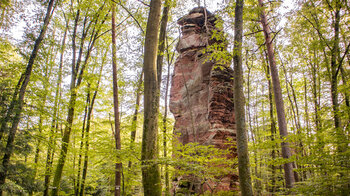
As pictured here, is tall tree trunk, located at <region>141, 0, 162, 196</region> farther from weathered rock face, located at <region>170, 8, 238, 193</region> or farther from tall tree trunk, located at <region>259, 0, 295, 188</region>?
weathered rock face, located at <region>170, 8, 238, 193</region>

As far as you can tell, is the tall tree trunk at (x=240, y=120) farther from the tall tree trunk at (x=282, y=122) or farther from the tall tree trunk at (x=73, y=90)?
the tall tree trunk at (x=73, y=90)

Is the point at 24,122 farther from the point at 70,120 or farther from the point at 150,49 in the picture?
the point at 150,49

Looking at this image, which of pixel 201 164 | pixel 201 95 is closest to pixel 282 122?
pixel 201 164

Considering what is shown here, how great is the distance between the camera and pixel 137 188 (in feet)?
51.9

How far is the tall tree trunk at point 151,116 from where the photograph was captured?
13.2ft

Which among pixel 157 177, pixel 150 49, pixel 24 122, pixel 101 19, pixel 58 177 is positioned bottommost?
pixel 58 177

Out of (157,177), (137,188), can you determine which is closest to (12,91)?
(157,177)

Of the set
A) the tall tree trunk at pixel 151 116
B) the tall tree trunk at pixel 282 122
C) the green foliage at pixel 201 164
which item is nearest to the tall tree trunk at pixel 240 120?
the green foliage at pixel 201 164

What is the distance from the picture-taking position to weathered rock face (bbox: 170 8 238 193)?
10734 mm

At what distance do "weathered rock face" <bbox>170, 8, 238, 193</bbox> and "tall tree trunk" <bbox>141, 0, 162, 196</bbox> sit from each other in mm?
4897

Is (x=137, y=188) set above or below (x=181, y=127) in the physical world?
below

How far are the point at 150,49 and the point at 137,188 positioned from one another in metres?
14.3

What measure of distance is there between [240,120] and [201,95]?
7.84 metres

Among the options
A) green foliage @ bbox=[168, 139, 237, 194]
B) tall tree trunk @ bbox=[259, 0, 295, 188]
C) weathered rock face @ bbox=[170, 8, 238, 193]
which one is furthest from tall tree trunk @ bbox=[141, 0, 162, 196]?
weathered rock face @ bbox=[170, 8, 238, 193]
